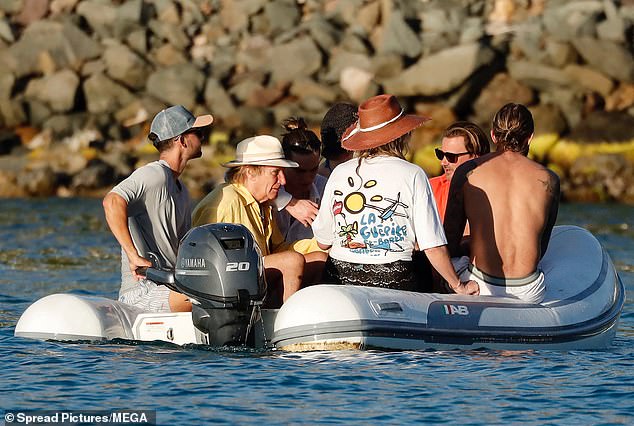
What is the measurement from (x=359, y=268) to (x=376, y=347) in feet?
1.48

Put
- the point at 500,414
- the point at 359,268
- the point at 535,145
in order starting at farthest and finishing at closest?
the point at 535,145 → the point at 359,268 → the point at 500,414

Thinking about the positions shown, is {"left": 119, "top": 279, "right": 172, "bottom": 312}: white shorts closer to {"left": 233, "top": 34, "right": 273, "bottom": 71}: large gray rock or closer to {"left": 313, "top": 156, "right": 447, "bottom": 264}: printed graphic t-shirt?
{"left": 313, "top": 156, "right": 447, "bottom": 264}: printed graphic t-shirt

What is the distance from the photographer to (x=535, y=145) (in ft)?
70.8

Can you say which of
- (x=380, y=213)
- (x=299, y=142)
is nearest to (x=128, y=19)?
(x=299, y=142)

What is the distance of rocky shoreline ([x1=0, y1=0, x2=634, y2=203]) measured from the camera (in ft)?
72.4

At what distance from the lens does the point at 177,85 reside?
2397 centimetres

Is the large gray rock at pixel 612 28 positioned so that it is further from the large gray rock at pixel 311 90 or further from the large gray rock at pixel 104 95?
the large gray rock at pixel 104 95

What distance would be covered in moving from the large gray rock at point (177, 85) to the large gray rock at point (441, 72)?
364 centimetres

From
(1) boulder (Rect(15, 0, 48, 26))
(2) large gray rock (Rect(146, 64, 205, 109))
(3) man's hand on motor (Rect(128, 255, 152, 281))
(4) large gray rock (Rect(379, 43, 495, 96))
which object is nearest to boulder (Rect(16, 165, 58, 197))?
(2) large gray rock (Rect(146, 64, 205, 109))

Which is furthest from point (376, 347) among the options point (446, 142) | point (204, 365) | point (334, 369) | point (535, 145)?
point (535, 145)

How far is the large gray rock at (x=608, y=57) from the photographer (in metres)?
22.7

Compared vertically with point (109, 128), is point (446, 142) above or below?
below

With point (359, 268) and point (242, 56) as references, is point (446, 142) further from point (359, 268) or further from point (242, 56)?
point (242, 56)

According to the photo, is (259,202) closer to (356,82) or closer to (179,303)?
(179,303)
